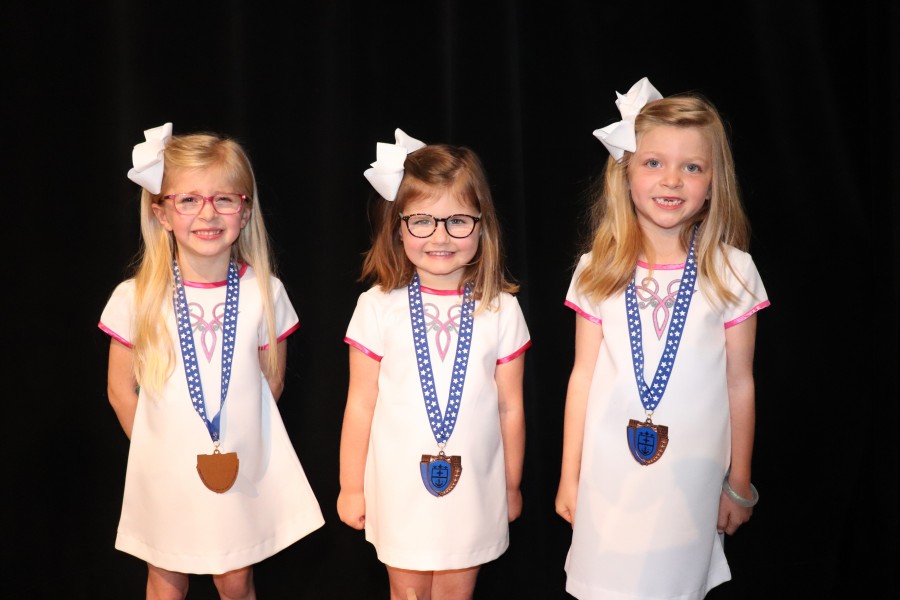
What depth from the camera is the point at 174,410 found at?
2.54 metres

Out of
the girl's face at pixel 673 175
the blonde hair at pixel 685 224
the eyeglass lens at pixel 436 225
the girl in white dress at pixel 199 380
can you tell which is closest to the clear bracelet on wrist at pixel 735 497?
the blonde hair at pixel 685 224

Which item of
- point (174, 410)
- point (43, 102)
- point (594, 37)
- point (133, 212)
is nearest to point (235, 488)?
point (174, 410)

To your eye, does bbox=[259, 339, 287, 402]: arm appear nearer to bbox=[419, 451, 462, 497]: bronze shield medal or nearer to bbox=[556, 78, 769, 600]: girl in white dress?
bbox=[419, 451, 462, 497]: bronze shield medal

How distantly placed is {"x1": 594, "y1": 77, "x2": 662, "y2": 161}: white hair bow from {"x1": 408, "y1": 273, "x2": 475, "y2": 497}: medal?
1.99 feet

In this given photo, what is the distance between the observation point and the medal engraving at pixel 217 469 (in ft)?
8.27

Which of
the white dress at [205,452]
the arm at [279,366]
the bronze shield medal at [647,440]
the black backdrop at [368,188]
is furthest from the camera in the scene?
the black backdrop at [368,188]

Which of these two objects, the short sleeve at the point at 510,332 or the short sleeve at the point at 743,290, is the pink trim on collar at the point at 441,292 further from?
the short sleeve at the point at 743,290

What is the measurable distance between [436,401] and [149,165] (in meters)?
1.06

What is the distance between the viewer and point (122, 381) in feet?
8.71

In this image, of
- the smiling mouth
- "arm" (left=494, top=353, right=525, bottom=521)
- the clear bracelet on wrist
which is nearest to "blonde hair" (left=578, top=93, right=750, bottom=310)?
the smiling mouth

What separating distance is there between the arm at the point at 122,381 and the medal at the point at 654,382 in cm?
147

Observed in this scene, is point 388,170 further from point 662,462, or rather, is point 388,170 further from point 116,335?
point 662,462

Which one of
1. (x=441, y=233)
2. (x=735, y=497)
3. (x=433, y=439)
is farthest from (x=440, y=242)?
(x=735, y=497)

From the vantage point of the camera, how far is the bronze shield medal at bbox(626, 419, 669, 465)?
2439mm
